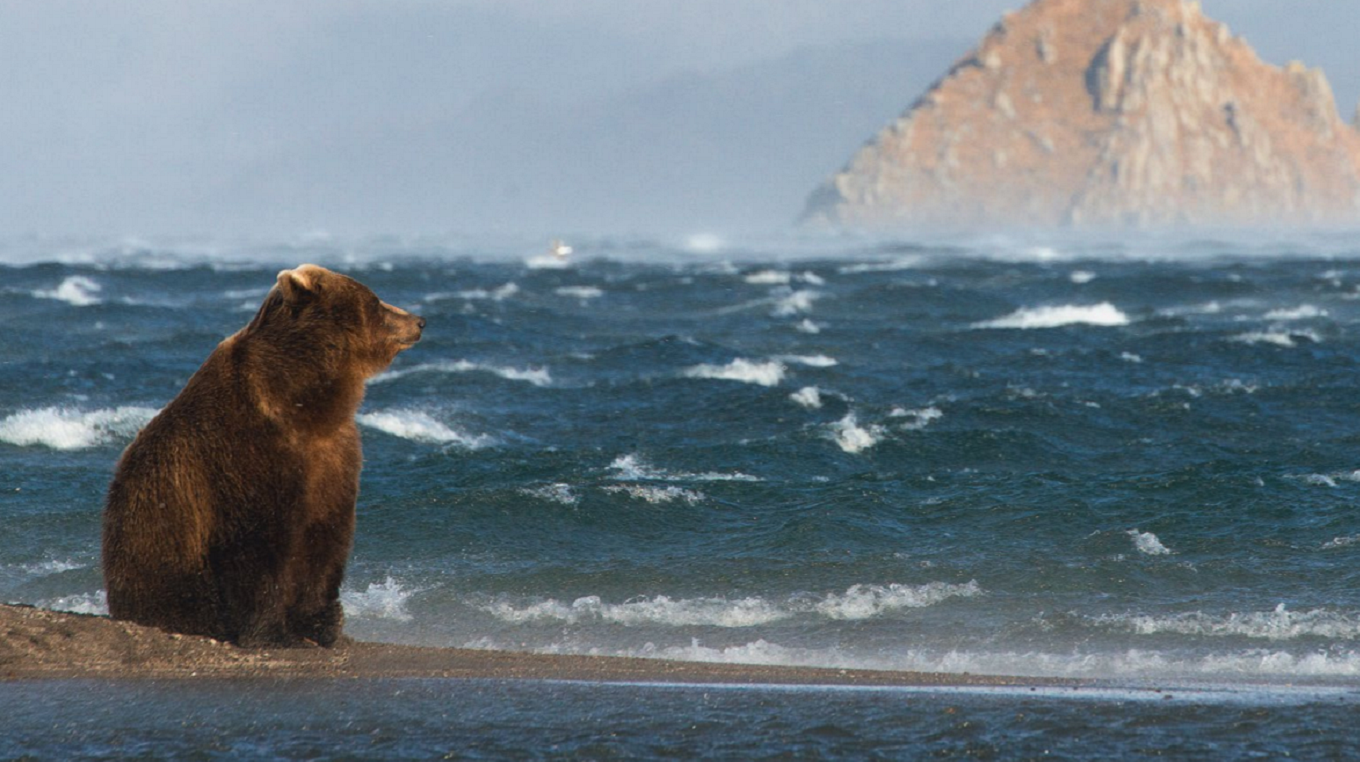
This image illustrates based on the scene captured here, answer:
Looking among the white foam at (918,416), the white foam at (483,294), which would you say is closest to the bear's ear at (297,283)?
the white foam at (918,416)

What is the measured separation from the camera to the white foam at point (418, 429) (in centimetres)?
1577

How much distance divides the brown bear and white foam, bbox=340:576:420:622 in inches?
140

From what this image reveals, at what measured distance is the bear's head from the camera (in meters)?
6.11

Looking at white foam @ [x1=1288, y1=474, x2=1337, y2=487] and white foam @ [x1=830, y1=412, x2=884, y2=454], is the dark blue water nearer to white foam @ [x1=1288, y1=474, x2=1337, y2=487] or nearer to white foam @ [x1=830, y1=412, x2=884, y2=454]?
white foam @ [x1=1288, y1=474, x2=1337, y2=487]

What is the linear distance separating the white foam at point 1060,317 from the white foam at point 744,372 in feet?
26.2

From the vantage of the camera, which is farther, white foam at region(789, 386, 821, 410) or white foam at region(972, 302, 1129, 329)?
white foam at region(972, 302, 1129, 329)

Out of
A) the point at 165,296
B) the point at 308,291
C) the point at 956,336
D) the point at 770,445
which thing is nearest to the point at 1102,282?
the point at 956,336

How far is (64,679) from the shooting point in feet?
18.4

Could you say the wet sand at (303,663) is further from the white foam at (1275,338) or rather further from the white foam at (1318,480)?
the white foam at (1275,338)

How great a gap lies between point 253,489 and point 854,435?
10.4 metres

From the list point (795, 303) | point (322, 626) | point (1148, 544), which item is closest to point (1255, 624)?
point (1148, 544)

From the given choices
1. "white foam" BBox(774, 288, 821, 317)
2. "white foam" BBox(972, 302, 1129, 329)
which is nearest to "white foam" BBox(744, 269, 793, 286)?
"white foam" BBox(774, 288, 821, 317)

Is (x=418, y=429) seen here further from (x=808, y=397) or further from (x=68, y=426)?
(x=808, y=397)

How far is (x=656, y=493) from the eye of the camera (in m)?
12.8
